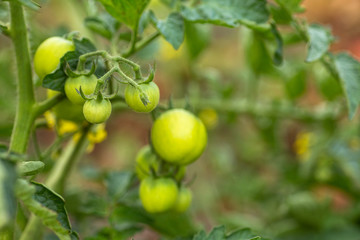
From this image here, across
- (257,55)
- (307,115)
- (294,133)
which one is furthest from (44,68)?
(294,133)

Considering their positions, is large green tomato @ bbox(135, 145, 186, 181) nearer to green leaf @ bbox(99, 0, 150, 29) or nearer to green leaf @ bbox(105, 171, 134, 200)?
green leaf @ bbox(105, 171, 134, 200)

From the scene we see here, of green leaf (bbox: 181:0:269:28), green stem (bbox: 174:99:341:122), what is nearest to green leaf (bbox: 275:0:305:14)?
green leaf (bbox: 181:0:269:28)

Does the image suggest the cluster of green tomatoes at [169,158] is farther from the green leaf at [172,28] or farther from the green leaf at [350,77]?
the green leaf at [350,77]

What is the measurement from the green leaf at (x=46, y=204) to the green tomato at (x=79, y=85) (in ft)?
0.42

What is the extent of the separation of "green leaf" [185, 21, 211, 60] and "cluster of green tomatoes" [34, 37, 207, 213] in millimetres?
515

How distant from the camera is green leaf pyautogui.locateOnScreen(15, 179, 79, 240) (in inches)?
18.6

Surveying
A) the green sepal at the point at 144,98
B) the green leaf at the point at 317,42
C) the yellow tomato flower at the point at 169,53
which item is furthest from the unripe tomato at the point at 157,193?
the yellow tomato flower at the point at 169,53

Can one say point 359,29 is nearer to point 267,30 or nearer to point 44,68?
point 267,30

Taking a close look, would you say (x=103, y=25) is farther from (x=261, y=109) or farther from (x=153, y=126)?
(x=261, y=109)

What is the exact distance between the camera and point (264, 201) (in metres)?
1.66

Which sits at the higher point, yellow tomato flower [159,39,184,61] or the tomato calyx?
yellow tomato flower [159,39,184,61]

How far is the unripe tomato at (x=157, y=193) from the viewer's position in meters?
0.74

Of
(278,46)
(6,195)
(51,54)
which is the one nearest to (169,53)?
(278,46)

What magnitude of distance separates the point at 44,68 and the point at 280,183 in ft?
3.90
